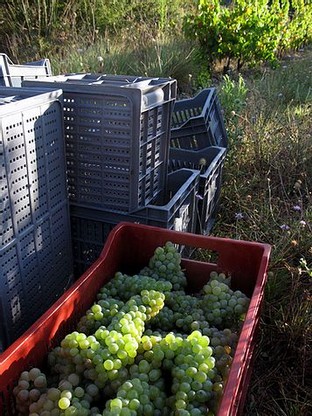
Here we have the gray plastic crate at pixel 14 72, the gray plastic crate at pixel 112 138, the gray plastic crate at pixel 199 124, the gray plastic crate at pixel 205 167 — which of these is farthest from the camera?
the gray plastic crate at pixel 199 124

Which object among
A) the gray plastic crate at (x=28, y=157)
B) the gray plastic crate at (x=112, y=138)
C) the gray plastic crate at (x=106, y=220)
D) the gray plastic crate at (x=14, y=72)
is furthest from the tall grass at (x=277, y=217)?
the gray plastic crate at (x=14, y=72)

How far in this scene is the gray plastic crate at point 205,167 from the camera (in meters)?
3.27

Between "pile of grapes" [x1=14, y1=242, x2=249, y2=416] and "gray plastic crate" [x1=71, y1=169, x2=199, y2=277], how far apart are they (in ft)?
2.07

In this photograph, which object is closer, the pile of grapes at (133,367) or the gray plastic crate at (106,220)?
the pile of grapes at (133,367)

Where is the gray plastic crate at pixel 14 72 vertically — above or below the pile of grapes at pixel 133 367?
above

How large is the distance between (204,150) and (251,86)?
3753 millimetres

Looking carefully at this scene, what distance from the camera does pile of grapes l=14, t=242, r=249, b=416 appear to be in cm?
136

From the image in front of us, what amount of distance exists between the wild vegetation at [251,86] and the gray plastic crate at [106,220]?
69cm

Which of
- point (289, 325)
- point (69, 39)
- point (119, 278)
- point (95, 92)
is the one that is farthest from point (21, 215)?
point (69, 39)

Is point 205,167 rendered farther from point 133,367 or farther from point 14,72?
point 133,367

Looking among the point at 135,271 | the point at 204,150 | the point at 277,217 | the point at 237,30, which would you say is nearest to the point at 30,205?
the point at 135,271

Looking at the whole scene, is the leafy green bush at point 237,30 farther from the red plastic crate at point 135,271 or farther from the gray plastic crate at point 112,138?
the red plastic crate at point 135,271

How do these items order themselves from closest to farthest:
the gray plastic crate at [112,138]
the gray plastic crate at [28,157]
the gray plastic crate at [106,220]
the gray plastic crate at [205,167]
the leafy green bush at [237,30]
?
the gray plastic crate at [28,157] → the gray plastic crate at [112,138] → the gray plastic crate at [106,220] → the gray plastic crate at [205,167] → the leafy green bush at [237,30]

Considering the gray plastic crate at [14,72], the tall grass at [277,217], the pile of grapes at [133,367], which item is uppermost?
the gray plastic crate at [14,72]
